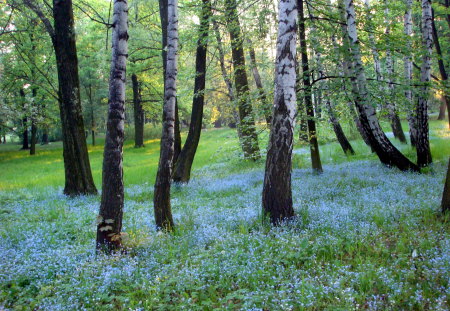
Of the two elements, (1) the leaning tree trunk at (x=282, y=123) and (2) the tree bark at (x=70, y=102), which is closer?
(1) the leaning tree trunk at (x=282, y=123)

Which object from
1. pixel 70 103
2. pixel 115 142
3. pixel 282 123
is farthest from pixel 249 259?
pixel 70 103

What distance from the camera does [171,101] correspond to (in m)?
6.86

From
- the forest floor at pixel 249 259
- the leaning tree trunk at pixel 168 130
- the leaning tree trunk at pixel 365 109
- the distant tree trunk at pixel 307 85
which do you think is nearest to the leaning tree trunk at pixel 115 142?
the forest floor at pixel 249 259

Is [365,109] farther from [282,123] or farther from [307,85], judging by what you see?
[282,123]

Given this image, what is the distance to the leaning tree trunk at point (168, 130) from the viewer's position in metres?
6.77

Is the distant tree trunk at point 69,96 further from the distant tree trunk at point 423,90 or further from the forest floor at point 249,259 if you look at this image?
the distant tree trunk at point 423,90

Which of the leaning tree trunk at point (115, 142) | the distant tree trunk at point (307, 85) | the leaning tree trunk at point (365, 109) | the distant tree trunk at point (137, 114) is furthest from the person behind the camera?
the distant tree trunk at point (137, 114)

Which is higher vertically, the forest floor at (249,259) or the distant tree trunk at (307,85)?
the distant tree trunk at (307,85)

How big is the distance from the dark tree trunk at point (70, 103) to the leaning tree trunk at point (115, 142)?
255 inches

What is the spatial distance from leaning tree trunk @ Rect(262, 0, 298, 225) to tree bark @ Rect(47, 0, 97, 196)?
25.2 feet

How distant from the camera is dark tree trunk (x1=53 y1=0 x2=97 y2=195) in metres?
11.1

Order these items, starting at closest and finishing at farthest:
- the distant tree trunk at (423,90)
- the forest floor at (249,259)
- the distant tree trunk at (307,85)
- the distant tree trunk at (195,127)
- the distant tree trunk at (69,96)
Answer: the forest floor at (249,259) < the distant tree trunk at (307,85) < the distant tree trunk at (69,96) < the distant tree trunk at (423,90) < the distant tree trunk at (195,127)

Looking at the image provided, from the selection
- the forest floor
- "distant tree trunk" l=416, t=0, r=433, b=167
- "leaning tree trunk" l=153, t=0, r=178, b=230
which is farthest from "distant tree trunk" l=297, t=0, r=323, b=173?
"leaning tree trunk" l=153, t=0, r=178, b=230

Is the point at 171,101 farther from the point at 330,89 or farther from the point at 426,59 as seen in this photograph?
the point at 426,59
